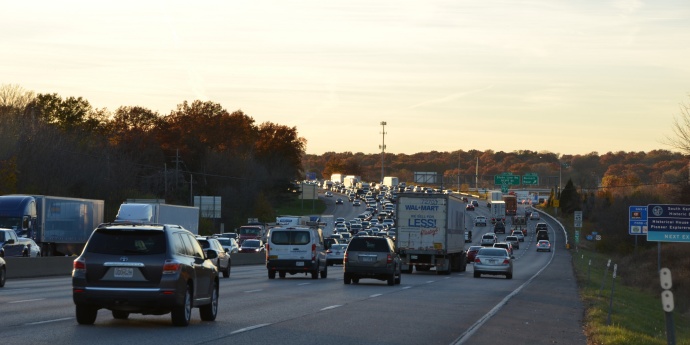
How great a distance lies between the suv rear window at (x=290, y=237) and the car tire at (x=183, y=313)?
932 inches

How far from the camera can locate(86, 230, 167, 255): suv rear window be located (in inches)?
733

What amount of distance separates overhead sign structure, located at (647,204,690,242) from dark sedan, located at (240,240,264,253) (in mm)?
36488

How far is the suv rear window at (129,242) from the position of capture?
61.1 feet

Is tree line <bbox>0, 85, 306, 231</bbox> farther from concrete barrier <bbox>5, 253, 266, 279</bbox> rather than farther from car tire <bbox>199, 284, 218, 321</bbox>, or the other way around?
car tire <bbox>199, 284, 218, 321</bbox>

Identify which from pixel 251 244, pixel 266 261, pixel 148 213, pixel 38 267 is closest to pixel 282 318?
pixel 38 267

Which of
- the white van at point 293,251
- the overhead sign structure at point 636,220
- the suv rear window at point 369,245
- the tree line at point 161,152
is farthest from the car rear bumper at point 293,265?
the tree line at point 161,152

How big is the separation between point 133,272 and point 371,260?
21.4 m

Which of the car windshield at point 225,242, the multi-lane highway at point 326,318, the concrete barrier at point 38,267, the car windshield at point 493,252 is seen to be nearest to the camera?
the multi-lane highway at point 326,318

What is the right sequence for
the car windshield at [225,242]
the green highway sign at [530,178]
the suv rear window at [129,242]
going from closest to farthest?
the suv rear window at [129,242] < the car windshield at [225,242] < the green highway sign at [530,178]

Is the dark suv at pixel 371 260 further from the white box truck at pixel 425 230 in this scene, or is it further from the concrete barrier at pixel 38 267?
the white box truck at pixel 425 230

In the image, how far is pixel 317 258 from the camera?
1714 inches

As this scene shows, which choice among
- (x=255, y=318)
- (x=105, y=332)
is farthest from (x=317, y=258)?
(x=105, y=332)

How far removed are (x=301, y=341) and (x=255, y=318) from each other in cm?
468

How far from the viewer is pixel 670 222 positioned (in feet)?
130
